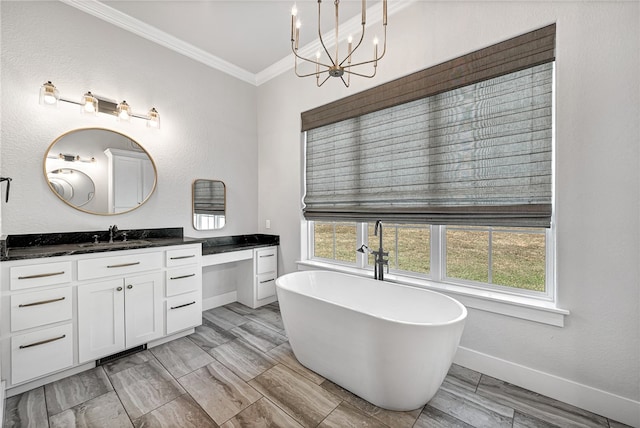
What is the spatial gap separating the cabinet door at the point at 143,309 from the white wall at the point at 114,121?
73 cm

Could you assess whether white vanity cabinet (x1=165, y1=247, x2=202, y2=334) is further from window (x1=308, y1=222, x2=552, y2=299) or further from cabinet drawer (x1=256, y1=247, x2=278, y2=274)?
window (x1=308, y1=222, x2=552, y2=299)

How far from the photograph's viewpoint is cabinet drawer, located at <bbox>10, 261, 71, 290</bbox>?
1.72 metres

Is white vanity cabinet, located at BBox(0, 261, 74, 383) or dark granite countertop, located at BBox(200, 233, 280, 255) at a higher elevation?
dark granite countertop, located at BBox(200, 233, 280, 255)

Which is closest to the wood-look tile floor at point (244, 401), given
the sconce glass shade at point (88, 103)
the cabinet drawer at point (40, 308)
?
the cabinet drawer at point (40, 308)

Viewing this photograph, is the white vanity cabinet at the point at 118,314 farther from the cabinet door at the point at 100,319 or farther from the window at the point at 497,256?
the window at the point at 497,256

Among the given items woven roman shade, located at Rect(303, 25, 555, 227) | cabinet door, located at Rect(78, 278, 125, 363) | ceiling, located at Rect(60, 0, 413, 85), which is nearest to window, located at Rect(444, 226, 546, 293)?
woven roman shade, located at Rect(303, 25, 555, 227)

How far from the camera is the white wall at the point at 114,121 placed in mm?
2098

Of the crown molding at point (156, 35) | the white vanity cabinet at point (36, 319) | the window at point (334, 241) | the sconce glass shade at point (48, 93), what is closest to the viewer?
the white vanity cabinet at point (36, 319)

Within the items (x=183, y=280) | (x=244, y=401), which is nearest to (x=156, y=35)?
(x=183, y=280)

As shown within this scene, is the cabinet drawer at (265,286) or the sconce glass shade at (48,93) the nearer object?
the sconce glass shade at (48,93)

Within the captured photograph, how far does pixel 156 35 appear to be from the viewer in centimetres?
280

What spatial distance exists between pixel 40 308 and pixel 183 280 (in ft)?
3.05

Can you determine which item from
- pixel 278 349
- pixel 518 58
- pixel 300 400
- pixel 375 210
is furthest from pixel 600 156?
pixel 278 349

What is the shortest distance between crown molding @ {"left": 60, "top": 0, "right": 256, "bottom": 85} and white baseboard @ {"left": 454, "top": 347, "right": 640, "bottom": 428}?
153 inches
